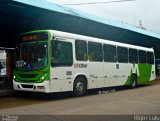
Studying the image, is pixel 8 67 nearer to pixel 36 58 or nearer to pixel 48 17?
pixel 48 17

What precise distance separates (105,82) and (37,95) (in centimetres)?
376

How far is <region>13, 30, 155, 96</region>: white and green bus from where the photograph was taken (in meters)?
12.4

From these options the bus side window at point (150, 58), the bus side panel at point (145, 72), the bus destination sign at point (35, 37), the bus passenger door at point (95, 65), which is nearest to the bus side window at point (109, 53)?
the bus passenger door at point (95, 65)

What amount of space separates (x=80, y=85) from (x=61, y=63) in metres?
1.74

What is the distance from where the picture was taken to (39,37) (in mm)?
12758

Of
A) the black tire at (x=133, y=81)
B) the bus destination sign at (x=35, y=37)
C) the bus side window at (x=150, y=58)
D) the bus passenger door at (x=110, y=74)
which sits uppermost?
the bus destination sign at (x=35, y=37)

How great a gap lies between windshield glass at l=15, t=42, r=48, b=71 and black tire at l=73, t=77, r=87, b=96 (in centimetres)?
211

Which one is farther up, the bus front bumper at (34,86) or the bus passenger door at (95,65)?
the bus passenger door at (95,65)

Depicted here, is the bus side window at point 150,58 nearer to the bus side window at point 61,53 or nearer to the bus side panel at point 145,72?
the bus side panel at point 145,72

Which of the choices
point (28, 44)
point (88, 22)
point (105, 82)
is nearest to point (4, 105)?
point (28, 44)

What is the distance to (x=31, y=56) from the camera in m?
12.7

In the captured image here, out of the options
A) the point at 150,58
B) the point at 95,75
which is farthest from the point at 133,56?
the point at 95,75

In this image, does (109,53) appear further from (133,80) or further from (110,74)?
(133,80)

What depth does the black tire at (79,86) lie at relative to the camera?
13.7 m
